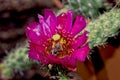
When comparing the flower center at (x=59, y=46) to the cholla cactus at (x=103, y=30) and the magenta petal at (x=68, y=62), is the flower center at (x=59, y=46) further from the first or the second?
the cholla cactus at (x=103, y=30)

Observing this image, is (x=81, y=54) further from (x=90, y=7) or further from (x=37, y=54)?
(x=90, y=7)

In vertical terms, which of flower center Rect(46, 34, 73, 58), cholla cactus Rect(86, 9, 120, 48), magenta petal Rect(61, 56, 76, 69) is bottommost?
magenta petal Rect(61, 56, 76, 69)

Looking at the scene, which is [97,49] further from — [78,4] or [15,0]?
[15,0]

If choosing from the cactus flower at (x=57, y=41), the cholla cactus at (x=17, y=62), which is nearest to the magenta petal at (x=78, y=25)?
the cactus flower at (x=57, y=41)

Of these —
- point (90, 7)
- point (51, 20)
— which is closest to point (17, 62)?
point (90, 7)

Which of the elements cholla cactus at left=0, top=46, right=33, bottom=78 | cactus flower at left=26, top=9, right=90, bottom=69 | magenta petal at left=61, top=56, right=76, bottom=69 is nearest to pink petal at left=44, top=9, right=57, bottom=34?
cactus flower at left=26, top=9, right=90, bottom=69

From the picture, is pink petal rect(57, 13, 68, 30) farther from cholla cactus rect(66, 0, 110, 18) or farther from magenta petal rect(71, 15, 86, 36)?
cholla cactus rect(66, 0, 110, 18)
